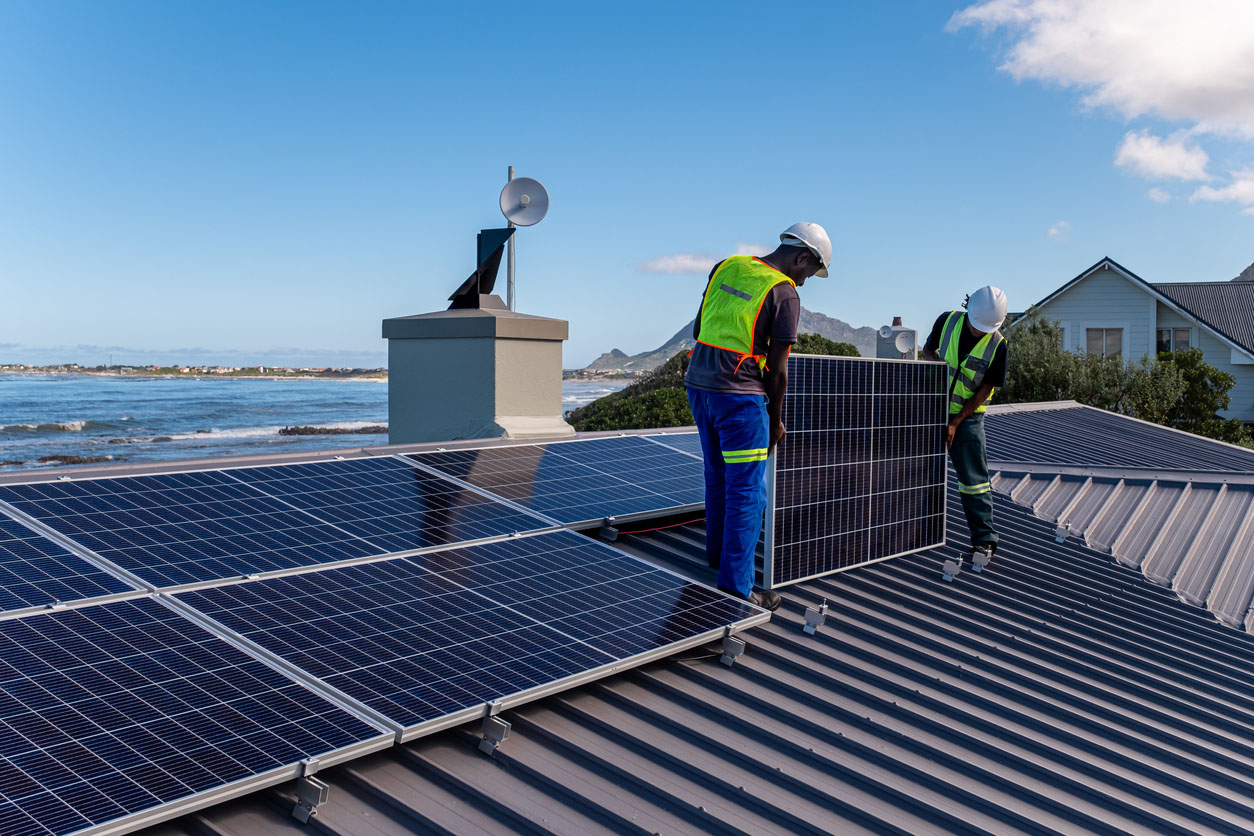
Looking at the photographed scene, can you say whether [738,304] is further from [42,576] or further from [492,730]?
[42,576]

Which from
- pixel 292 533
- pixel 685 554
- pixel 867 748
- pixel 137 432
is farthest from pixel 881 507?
pixel 137 432

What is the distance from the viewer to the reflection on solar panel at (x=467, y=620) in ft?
13.5

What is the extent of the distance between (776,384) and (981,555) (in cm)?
297

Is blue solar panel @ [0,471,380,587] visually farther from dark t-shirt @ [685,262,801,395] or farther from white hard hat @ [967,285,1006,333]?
white hard hat @ [967,285,1006,333]

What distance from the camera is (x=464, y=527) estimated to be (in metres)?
6.09

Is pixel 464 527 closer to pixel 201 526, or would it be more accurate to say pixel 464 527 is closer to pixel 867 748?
pixel 201 526

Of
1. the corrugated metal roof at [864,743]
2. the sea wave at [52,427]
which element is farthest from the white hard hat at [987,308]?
the sea wave at [52,427]

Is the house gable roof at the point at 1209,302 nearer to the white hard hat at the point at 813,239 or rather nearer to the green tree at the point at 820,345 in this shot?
the green tree at the point at 820,345

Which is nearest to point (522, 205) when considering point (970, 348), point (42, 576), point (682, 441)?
point (682, 441)

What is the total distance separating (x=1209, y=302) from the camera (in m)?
42.3

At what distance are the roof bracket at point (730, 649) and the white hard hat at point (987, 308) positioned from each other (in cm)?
412

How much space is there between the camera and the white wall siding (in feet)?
122

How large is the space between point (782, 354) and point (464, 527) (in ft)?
7.57

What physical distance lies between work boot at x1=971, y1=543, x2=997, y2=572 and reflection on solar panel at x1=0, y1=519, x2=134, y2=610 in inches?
243
